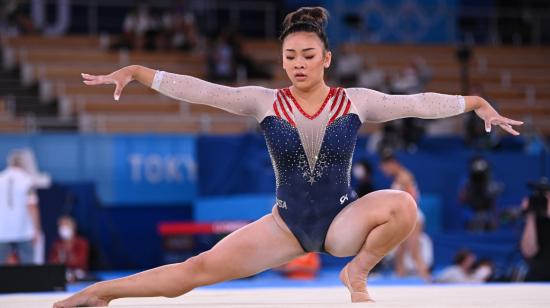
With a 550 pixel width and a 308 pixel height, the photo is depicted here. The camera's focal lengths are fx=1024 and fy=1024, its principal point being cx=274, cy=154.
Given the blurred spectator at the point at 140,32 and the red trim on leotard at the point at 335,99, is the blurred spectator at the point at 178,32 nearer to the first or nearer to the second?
the blurred spectator at the point at 140,32

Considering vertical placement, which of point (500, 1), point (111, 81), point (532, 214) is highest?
point (500, 1)

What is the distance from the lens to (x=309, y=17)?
4379 mm

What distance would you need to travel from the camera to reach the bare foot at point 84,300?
13.4 feet

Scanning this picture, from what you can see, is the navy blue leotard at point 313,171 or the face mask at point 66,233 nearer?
the navy blue leotard at point 313,171

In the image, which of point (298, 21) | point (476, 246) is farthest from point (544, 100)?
point (298, 21)

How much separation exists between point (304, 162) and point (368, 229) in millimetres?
397

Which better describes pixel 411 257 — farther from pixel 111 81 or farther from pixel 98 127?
pixel 111 81

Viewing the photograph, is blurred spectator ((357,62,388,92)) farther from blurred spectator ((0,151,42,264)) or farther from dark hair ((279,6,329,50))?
dark hair ((279,6,329,50))

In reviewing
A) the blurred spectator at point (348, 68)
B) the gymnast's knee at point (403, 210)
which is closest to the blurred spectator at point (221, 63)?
the blurred spectator at point (348, 68)

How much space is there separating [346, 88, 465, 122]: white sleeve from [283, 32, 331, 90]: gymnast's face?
21 centimetres

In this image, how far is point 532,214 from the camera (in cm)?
928

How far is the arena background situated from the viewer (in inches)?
475

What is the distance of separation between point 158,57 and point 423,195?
207 inches

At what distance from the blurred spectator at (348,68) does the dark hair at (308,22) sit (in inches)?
424
